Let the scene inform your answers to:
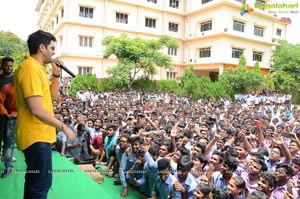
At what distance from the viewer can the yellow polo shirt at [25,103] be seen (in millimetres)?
1634

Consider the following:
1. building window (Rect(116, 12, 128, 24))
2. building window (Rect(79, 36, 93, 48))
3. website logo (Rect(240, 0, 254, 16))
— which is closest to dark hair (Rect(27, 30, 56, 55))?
building window (Rect(79, 36, 93, 48))

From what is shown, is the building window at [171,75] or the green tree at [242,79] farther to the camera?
the building window at [171,75]

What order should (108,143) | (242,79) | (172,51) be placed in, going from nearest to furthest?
(108,143), (242,79), (172,51)

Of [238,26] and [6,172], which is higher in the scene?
[238,26]

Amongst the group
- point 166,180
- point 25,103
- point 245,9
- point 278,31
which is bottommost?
point 166,180

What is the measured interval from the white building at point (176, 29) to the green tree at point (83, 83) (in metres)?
2.34

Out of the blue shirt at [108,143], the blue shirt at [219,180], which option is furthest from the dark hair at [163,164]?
the blue shirt at [108,143]

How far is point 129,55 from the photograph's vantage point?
17219 millimetres

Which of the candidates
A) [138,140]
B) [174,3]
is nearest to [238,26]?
[174,3]

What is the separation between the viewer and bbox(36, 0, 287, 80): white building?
18828mm

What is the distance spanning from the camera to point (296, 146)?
4.30 metres

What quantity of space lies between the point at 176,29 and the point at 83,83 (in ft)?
36.8

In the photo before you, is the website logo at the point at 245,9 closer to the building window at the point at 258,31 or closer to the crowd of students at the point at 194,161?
the building window at the point at 258,31

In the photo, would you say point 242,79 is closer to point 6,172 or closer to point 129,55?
point 129,55
